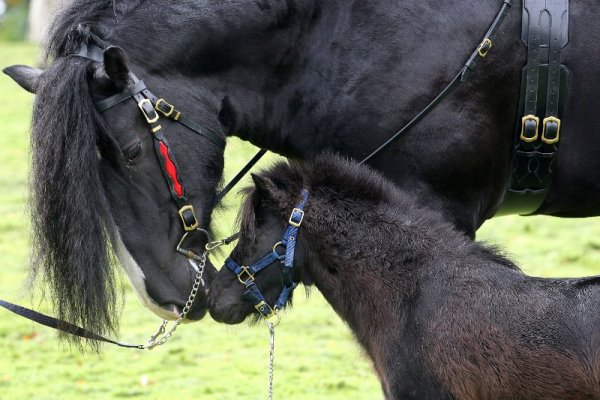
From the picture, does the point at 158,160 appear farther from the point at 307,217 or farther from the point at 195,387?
the point at 195,387

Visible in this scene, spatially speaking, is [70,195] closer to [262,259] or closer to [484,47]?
[262,259]

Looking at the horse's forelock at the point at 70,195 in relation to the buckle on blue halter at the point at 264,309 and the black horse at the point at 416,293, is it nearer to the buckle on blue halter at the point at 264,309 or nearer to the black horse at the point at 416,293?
the black horse at the point at 416,293

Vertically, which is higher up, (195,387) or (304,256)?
(304,256)

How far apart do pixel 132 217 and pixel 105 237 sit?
138 millimetres

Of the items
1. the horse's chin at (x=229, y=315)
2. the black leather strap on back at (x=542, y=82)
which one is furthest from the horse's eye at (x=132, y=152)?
the black leather strap on back at (x=542, y=82)

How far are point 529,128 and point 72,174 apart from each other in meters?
1.92

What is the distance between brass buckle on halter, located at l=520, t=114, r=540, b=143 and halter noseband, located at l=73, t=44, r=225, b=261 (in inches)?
50.6

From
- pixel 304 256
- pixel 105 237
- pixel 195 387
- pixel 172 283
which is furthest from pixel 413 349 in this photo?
pixel 195 387

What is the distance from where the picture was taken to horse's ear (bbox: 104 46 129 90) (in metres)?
3.66

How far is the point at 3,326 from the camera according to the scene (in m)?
8.17

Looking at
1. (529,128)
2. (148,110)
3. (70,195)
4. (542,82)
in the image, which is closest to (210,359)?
(70,195)

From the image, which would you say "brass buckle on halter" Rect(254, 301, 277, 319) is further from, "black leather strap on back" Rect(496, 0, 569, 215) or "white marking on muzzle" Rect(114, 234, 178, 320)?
"black leather strap on back" Rect(496, 0, 569, 215)

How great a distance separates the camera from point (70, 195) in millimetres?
3846

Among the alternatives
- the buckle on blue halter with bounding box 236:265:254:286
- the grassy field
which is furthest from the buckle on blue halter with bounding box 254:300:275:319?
the grassy field
